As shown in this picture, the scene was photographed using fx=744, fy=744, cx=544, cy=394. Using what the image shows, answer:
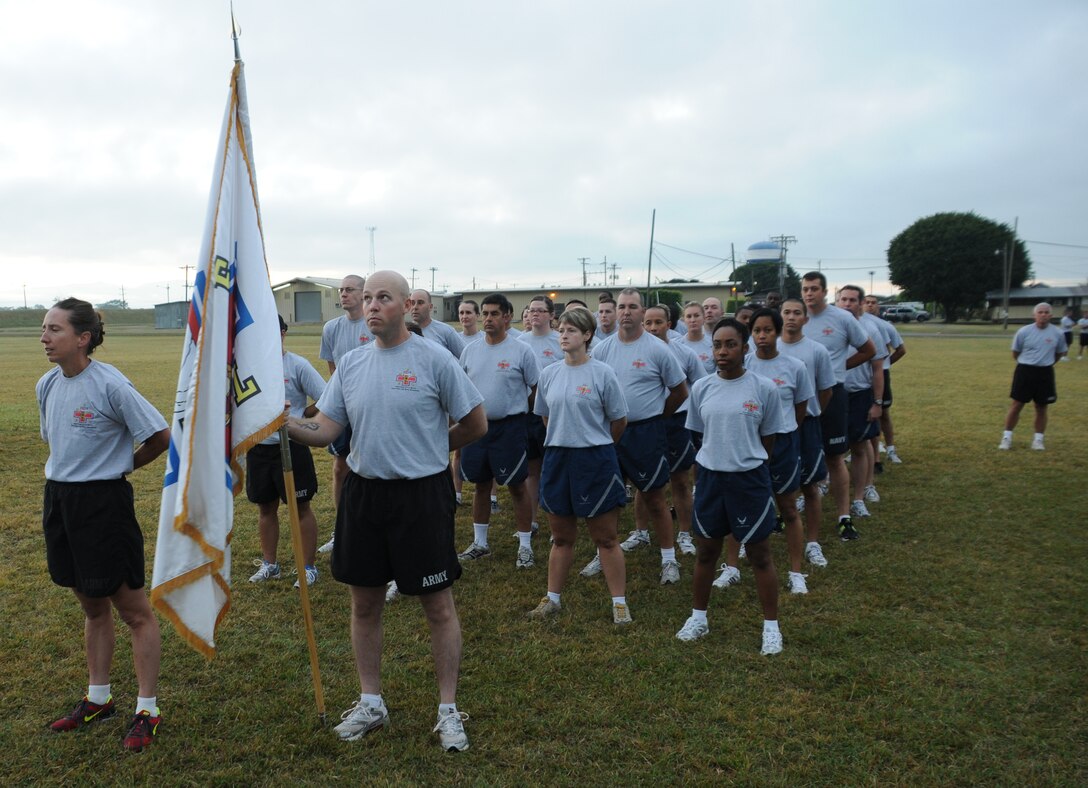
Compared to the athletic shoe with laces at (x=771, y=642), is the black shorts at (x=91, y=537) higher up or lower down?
higher up

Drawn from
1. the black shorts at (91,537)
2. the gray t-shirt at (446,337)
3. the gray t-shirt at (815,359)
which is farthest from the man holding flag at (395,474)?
the gray t-shirt at (446,337)

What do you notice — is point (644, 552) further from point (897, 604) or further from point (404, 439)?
point (404, 439)

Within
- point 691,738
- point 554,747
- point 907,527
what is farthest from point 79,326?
point 907,527

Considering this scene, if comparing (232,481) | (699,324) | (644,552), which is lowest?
(644,552)

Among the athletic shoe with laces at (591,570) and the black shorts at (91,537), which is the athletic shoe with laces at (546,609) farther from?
the black shorts at (91,537)

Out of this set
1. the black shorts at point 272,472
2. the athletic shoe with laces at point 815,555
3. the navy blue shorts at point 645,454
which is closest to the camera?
the black shorts at point 272,472

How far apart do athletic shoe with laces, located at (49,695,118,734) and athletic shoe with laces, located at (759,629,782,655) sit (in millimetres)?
3670

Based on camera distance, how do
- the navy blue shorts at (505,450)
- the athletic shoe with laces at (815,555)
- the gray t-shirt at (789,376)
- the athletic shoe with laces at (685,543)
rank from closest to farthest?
the gray t-shirt at (789,376) < the athletic shoe with laces at (815,555) < the navy blue shorts at (505,450) < the athletic shoe with laces at (685,543)

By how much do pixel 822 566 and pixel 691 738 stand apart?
2852mm

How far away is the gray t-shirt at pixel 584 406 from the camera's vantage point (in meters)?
5.12

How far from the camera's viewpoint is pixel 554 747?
142 inches

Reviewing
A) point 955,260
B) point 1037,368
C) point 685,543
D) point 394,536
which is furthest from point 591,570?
point 955,260

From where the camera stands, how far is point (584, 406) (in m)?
5.13

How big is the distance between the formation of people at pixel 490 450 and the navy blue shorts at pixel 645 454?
0.04 ft
